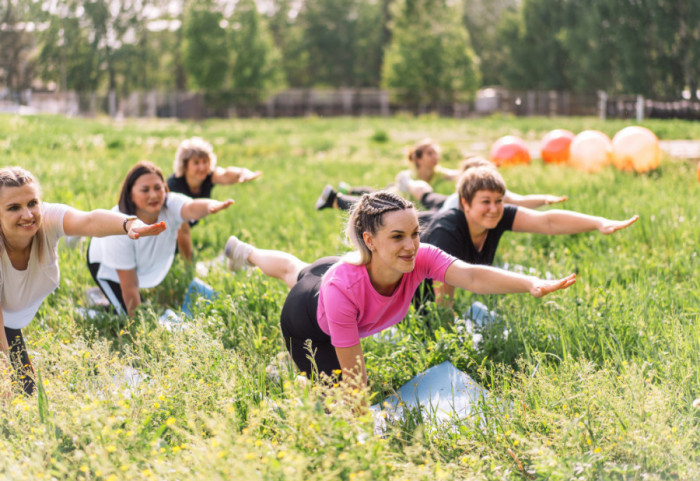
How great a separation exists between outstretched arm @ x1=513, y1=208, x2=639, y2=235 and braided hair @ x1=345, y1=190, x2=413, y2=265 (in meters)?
1.70

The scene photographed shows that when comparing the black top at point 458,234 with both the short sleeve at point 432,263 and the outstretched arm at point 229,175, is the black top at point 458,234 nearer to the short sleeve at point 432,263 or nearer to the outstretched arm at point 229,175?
the short sleeve at point 432,263

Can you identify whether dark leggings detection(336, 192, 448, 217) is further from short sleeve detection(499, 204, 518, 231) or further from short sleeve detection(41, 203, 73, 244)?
short sleeve detection(41, 203, 73, 244)

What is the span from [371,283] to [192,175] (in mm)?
3512

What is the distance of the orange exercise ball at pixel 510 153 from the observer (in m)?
12.2

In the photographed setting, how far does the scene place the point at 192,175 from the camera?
6.63 meters

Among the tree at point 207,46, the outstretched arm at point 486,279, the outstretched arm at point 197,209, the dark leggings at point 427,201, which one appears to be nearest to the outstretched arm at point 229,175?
the dark leggings at point 427,201

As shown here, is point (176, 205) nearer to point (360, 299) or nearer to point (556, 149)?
point (360, 299)

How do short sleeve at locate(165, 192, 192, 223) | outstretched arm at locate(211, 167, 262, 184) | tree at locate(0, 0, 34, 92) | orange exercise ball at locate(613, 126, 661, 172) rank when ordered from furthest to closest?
tree at locate(0, 0, 34, 92) → orange exercise ball at locate(613, 126, 661, 172) → outstretched arm at locate(211, 167, 262, 184) → short sleeve at locate(165, 192, 192, 223)

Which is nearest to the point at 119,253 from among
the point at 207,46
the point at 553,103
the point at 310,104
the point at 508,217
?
the point at 508,217

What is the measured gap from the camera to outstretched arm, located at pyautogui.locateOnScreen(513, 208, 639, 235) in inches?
189

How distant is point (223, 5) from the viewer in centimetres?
4922

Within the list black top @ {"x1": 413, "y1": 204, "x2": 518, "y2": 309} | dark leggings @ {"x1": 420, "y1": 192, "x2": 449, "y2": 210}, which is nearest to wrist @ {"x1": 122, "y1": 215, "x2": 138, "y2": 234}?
black top @ {"x1": 413, "y1": 204, "x2": 518, "y2": 309}

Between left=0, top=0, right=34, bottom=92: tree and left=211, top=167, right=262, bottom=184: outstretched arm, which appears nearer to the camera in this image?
left=211, top=167, right=262, bottom=184: outstretched arm

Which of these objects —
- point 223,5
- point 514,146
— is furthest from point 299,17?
point 514,146
